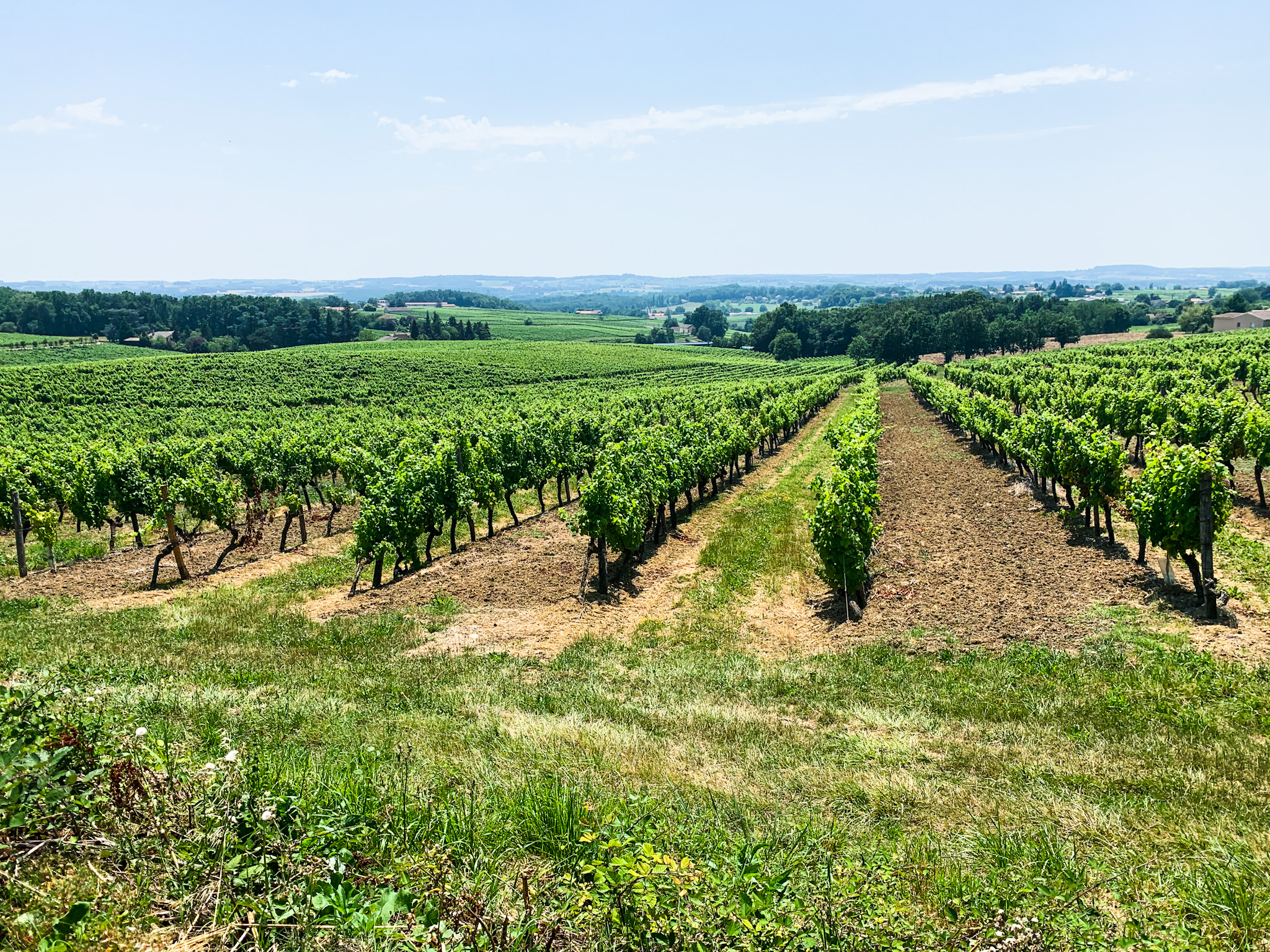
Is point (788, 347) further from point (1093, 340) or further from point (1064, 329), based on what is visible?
point (1093, 340)

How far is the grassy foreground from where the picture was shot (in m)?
4.19

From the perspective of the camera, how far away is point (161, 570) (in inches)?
894

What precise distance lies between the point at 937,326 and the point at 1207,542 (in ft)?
433

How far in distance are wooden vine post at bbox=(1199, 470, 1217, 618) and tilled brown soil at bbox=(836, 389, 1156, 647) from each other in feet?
6.48

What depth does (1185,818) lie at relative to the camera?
6867mm

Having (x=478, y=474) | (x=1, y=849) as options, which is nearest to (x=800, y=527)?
(x=478, y=474)

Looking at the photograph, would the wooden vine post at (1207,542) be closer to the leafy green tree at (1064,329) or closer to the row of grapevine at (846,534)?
the row of grapevine at (846,534)

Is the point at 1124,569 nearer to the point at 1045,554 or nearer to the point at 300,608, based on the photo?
the point at 1045,554

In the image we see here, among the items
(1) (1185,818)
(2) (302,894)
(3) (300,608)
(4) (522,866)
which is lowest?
(3) (300,608)

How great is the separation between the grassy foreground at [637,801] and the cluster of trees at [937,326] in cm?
12919

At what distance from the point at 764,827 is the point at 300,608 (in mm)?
15977

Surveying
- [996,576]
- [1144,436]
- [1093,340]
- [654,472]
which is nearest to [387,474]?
[654,472]

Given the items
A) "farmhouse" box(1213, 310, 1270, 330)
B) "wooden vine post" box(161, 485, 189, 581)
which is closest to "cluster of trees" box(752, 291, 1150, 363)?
"farmhouse" box(1213, 310, 1270, 330)

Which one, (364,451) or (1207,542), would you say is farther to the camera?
(364,451)
